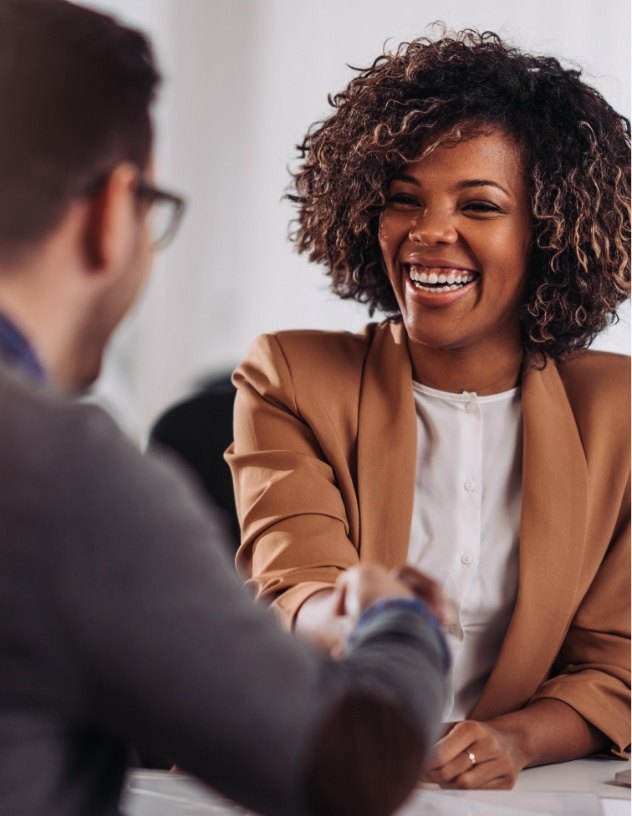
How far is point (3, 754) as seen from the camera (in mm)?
752

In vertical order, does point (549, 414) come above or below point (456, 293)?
below

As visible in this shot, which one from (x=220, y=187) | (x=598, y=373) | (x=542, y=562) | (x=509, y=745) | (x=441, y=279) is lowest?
(x=509, y=745)

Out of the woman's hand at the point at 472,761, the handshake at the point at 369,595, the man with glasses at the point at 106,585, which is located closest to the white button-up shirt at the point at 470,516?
the woman's hand at the point at 472,761

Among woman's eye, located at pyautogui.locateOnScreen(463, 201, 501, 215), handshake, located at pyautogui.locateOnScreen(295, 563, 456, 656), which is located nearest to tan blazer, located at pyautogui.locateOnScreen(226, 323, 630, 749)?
woman's eye, located at pyautogui.locateOnScreen(463, 201, 501, 215)

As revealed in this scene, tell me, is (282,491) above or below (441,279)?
below

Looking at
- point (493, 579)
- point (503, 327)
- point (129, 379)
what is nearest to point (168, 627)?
point (493, 579)

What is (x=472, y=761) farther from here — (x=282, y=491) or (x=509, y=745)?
(x=282, y=491)

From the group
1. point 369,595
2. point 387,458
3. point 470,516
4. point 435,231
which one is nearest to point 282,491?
point 387,458

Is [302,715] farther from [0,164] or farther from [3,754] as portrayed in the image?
[0,164]

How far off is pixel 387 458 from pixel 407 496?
0.06m

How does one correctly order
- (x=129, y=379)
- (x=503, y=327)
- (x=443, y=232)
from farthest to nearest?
(x=129, y=379) → (x=503, y=327) → (x=443, y=232)

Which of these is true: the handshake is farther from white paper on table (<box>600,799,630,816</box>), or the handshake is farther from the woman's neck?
the woman's neck

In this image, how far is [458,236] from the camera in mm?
1646

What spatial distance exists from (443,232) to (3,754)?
3.46 feet
